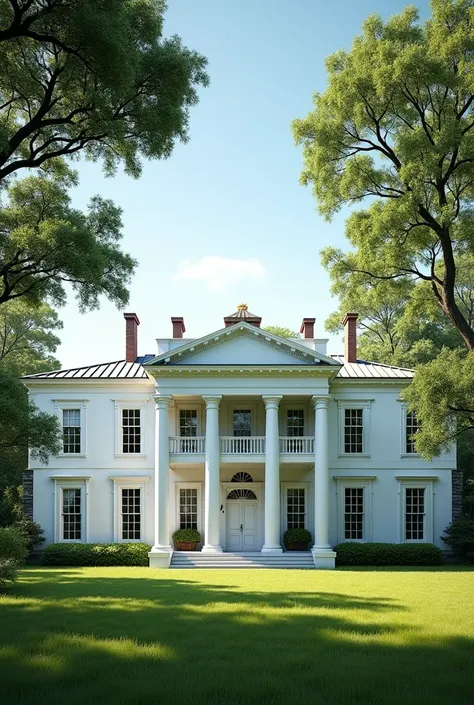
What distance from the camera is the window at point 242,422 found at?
30.4 m

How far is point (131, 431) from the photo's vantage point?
30062 millimetres

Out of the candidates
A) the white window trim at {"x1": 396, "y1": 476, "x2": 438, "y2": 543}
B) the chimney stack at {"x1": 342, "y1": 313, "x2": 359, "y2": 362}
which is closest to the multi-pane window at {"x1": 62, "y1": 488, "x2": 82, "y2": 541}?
the white window trim at {"x1": 396, "y1": 476, "x2": 438, "y2": 543}

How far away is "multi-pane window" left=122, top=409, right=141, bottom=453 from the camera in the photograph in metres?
29.9

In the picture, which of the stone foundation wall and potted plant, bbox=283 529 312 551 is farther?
the stone foundation wall

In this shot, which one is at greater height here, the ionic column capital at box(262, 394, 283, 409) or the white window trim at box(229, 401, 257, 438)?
the ionic column capital at box(262, 394, 283, 409)

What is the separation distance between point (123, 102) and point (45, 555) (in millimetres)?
19114

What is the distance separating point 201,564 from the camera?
26469mm

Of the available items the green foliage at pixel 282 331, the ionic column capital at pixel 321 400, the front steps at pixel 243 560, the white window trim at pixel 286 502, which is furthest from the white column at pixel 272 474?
the green foliage at pixel 282 331

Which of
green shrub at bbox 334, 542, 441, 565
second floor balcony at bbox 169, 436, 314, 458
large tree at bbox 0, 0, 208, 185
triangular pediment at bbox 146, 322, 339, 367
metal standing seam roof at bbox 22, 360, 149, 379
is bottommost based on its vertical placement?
green shrub at bbox 334, 542, 441, 565

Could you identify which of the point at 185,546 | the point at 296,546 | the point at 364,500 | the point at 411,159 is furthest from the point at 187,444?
the point at 411,159

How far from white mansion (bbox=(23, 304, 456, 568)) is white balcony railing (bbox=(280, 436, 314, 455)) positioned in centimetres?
7

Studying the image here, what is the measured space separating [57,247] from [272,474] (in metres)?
15.7

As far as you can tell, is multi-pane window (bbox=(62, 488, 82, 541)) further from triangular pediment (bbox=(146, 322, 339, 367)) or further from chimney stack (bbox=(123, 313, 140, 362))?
triangular pediment (bbox=(146, 322, 339, 367))

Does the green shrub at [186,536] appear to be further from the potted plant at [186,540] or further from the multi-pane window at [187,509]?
the multi-pane window at [187,509]
